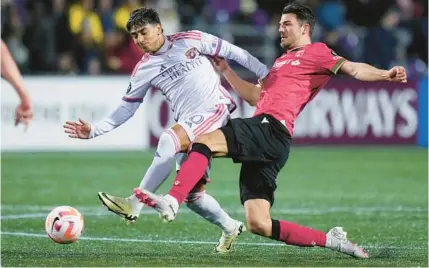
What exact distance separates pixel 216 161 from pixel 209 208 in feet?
31.1

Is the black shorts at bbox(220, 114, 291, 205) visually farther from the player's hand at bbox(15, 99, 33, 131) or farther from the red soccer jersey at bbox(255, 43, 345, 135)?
the player's hand at bbox(15, 99, 33, 131)

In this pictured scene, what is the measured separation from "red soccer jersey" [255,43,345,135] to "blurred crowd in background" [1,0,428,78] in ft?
39.4

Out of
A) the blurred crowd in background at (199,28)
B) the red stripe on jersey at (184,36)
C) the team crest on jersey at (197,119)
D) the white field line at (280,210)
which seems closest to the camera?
the team crest on jersey at (197,119)

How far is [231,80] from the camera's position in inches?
355

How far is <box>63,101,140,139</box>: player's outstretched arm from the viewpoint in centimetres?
882

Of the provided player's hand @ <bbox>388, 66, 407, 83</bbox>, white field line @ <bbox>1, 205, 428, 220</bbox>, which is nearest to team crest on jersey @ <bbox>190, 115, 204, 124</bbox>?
player's hand @ <bbox>388, 66, 407, 83</bbox>

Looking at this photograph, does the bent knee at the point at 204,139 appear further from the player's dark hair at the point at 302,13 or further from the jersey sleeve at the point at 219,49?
the player's dark hair at the point at 302,13

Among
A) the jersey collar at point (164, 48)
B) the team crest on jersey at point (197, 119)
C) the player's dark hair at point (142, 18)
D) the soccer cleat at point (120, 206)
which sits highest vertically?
the player's dark hair at point (142, 18)

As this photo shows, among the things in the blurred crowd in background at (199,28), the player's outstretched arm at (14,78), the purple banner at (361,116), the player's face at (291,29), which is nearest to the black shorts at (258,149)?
the player's face at (291,29)

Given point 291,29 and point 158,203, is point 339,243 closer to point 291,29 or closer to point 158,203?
point 158,203

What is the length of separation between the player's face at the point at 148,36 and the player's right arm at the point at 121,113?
26 cm

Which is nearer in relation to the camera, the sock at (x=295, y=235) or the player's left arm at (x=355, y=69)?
the player's left arm at (x=355, y=69)

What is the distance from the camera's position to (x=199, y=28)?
21.6m

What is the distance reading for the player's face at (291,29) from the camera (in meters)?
8.57
